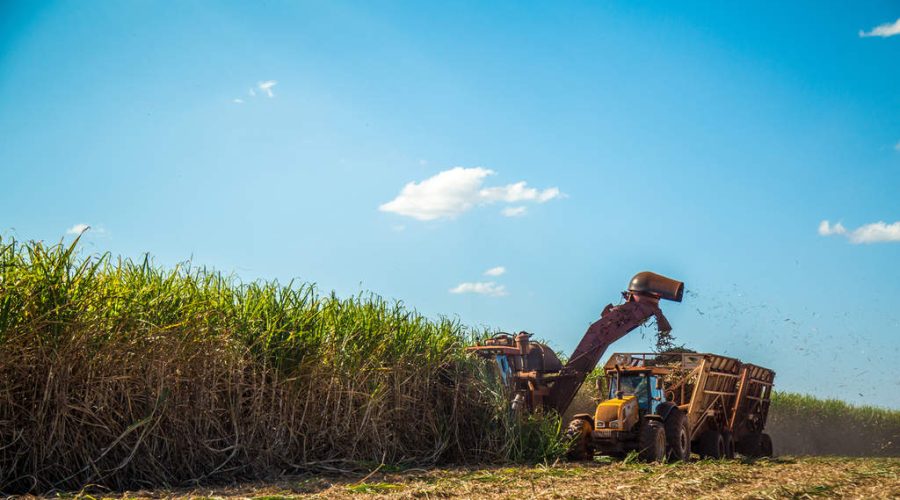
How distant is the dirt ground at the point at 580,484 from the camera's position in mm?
8977

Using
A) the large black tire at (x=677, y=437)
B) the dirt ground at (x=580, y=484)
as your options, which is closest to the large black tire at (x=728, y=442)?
the large black tire at (x=677, y=437)

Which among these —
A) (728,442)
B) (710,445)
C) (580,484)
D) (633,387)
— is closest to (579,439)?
(633,387)

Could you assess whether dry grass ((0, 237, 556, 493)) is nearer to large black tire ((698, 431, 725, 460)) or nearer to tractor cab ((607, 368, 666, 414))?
tractor cab ((607, 368, 666, 414))

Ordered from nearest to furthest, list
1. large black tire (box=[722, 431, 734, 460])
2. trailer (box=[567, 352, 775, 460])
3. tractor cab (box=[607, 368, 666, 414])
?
trailer (box=[567, 352, 775, 460]), tractor cab (box=[607, 368, 666, 414]), large black tire (box=[722, 431, 734, 460])

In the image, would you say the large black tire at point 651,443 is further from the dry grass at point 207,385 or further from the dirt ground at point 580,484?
the dry grass at point 207,385

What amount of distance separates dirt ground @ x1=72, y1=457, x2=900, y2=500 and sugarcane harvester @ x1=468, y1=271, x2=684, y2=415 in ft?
8.73

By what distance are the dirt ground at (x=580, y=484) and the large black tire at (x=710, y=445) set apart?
2.99m

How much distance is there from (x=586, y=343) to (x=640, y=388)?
1.83 metres

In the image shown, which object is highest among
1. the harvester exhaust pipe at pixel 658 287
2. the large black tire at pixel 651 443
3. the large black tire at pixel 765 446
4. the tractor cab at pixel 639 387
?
the harvester exhaust pipe at pixel 658 287

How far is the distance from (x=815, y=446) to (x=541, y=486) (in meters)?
27.1

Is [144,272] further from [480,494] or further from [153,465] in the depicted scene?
[480,494]

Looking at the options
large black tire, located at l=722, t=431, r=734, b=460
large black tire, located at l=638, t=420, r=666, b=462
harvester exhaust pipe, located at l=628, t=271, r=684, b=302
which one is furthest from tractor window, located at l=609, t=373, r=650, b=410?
large black tire, located at l=722, t=431, r=734, b=460

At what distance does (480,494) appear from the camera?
29.5ft

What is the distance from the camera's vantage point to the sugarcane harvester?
51.5 ft
